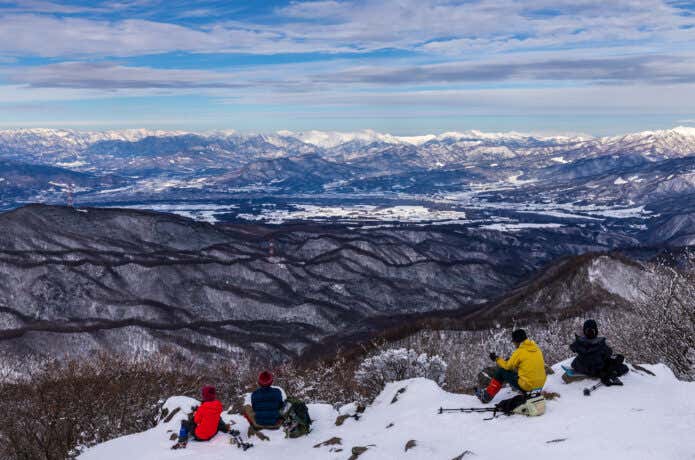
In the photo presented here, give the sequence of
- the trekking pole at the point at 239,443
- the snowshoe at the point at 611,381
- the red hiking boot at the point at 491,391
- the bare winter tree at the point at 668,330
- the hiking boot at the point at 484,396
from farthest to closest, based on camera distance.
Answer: the bare winter tree at the point at 668,330
the trekking pole at the point at 239,443
the hiking boot at the point at 484,396
the red hiking boot at the point at 491,391
the snowshoe at the point at 611,381

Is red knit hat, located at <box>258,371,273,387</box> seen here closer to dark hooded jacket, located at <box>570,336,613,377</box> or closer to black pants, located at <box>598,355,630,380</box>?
dark hooded jacket, located at <box>570,336,613,377</box>

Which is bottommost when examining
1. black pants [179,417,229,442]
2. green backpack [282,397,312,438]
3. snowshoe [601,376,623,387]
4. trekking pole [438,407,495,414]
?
green backpack [282,397,312,438]

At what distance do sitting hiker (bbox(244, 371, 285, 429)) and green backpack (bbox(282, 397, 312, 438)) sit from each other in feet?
1.06

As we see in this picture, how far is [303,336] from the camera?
130500 millimetres

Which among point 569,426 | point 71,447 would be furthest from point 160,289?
point 569,426

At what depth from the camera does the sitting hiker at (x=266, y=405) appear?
23.5m

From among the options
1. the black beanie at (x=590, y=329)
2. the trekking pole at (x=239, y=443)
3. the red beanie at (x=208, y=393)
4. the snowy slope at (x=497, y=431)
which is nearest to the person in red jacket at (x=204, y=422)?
the red beanie at (x=208, y=393)

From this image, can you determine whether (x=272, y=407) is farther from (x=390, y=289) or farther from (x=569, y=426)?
(x=390, y=289)

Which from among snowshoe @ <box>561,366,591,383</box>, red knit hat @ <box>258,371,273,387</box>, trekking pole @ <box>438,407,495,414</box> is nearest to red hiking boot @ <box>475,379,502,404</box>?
trekking pole @ <box>438,407,495,414</box>

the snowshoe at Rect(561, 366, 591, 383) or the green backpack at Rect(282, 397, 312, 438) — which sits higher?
the snowshoe at Rect(561, 366, 591, 383)

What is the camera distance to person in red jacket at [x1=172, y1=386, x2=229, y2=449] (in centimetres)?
2219

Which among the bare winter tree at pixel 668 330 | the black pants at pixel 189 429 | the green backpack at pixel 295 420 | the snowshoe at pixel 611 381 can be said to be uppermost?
the snowshoe at pixel 611 381

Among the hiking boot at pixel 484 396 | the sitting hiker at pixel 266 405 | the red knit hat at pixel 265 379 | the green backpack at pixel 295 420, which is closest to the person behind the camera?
the hiking boot at pixel 484 396

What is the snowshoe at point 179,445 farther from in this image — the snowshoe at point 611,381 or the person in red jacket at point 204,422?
the snowshoe at point 611,381
